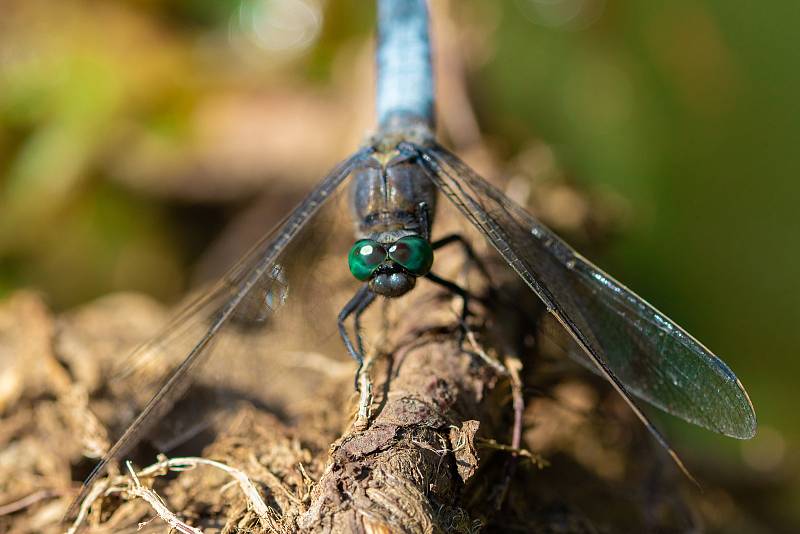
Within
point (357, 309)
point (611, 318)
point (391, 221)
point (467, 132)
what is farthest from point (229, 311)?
point (467, 132)

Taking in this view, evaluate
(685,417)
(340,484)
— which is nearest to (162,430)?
(340,484)

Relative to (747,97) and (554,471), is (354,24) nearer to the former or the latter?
(747,97)

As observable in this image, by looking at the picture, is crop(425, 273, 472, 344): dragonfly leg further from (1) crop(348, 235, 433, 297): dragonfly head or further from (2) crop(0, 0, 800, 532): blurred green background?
(2) crop(0, 0, 800, 532): blurred green background

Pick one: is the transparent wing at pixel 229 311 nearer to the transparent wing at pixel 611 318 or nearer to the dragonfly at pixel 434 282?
the dragonfly at pixel 434 282

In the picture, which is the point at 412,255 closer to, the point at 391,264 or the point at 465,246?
the point at 391,264

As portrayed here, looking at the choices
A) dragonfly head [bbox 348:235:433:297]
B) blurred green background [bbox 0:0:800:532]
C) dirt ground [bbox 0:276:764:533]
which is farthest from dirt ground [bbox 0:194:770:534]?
blurred green background [bbox 0:0:800:532]

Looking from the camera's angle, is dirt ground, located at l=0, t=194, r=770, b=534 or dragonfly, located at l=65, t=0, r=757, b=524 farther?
dragonfly, located at l=65, t=0, r=757, b=524

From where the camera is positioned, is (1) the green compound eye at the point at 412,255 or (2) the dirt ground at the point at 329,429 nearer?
(2) the dirt ground at the point at 329,429

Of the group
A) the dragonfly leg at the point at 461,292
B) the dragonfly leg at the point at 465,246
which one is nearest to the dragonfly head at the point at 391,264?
the dragonfly leg at the point at 461,292
